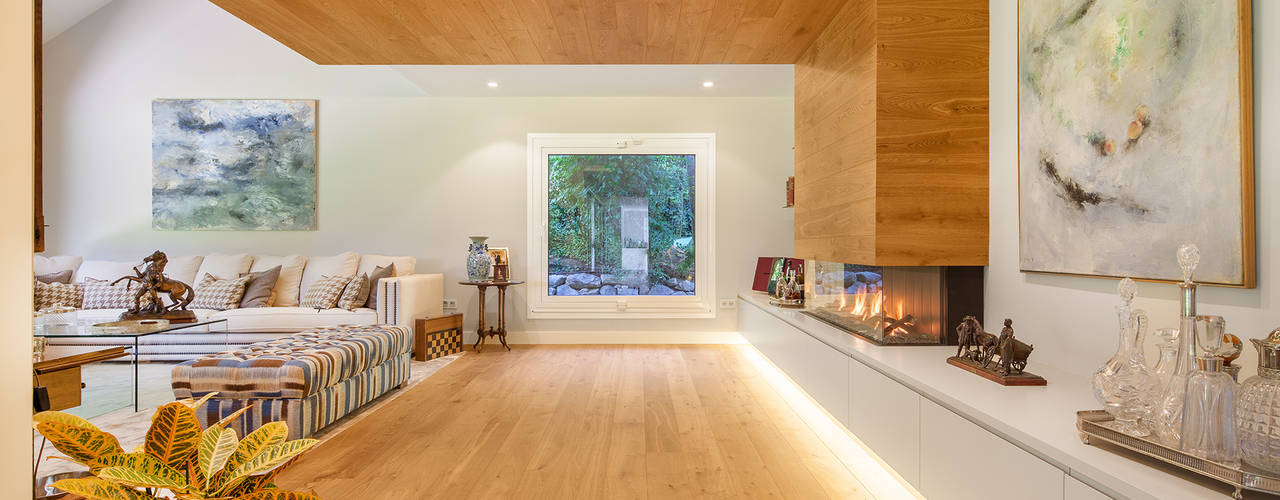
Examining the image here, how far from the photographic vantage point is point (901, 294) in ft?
8.84

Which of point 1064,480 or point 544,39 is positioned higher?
point 544,39

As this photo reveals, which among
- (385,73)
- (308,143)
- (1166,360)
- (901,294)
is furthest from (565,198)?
(1166,360)

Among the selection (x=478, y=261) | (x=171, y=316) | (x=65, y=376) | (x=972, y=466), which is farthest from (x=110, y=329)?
(x=972, y=466)

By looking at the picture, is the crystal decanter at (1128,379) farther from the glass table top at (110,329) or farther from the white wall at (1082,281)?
the glass table top at (110,329)

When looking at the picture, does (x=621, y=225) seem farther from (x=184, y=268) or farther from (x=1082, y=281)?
(x=1082, y=281)

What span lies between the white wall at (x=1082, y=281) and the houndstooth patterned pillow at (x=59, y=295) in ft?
21.5

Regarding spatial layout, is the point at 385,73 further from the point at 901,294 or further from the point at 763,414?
the point at 901,294

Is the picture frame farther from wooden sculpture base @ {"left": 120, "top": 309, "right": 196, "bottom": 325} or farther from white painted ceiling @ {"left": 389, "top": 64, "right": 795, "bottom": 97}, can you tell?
wooden sculpture base @ {"left": 120, "top": 309, "right": 196, "bottom": 325}

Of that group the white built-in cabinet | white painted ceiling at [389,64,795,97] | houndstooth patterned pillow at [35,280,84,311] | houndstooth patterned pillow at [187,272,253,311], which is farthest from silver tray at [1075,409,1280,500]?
houndstooth patterned pillow at [35,280,84,311]

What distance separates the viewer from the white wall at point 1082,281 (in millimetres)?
1376

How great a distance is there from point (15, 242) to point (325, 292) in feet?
16.1

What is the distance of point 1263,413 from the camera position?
1067 mm

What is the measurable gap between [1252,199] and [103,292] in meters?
6.91

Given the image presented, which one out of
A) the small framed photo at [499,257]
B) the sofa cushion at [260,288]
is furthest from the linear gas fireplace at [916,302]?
the sofa cushion at [260,288]
